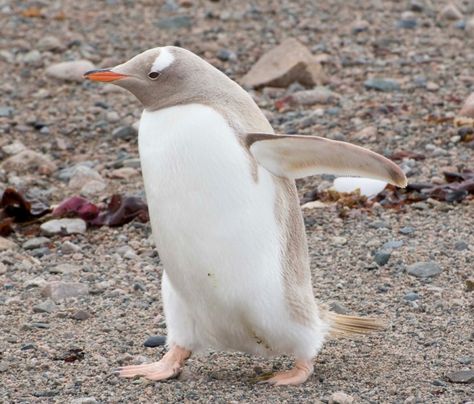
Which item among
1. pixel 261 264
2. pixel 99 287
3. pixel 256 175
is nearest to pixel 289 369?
pixel 261 264

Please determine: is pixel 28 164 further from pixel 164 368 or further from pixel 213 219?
pixel 213 219

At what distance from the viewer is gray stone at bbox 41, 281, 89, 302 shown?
6.15 m

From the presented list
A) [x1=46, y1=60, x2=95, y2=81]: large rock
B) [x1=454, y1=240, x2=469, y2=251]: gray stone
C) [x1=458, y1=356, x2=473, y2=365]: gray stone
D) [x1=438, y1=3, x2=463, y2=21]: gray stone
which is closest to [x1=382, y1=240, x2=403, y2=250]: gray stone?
[x1=454, y1=240, x2=469, y2=251]: gray stone

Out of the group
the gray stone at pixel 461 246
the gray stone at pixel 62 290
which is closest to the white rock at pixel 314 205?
the gray stone at pixel 461 246

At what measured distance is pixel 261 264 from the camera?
4781mm

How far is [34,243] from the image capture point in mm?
7191

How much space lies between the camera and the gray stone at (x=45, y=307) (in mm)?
5953

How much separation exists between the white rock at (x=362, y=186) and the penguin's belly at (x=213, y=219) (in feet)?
9.13

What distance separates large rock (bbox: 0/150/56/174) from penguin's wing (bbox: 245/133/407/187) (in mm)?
4384

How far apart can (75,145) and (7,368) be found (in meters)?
4.57

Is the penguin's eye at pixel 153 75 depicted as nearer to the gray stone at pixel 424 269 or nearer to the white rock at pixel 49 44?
the gray stone at pixel 424 269

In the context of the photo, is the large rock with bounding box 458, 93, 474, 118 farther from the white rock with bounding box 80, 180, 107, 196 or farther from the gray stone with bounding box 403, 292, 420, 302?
the gray stone with bounding box 403, 292, 420, 302

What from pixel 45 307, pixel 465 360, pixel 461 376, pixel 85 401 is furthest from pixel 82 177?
pixel 461 376

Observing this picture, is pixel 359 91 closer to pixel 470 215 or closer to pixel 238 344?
pixel 470 215
